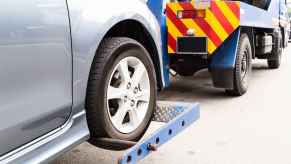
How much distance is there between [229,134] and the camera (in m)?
3.50

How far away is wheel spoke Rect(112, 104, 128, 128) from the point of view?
2.32 metres

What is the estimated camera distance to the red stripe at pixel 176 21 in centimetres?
433

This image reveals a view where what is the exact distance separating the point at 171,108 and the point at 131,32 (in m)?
0.68

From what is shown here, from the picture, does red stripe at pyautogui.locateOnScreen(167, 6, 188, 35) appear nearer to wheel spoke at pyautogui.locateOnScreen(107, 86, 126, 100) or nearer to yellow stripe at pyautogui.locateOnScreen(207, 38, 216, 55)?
yellow stripe at pyautogui.locateOnScreen(207, 38, 216, 55)

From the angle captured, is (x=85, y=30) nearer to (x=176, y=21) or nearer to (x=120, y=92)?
(x=120, y=92)

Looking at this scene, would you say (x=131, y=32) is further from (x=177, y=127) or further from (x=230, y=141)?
(x=230, y=141)

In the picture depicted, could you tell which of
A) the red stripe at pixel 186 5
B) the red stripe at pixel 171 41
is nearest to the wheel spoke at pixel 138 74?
the red stripe at pixel 171 41

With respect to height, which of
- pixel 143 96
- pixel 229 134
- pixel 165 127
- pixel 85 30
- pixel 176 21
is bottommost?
pixel 229 134

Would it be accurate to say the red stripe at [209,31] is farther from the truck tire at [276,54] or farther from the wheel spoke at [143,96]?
the truck tire at [276,54]

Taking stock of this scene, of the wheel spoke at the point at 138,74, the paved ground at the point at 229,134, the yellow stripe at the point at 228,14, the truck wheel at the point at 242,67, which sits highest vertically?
the yellow stripe at the point at 228,14

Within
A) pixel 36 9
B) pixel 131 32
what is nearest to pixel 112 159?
pixel 131 32

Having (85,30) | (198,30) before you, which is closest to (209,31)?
(198,30)

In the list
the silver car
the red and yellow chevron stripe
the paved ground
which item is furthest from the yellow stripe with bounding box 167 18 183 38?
the silver car

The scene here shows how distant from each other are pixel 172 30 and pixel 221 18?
59 cm
